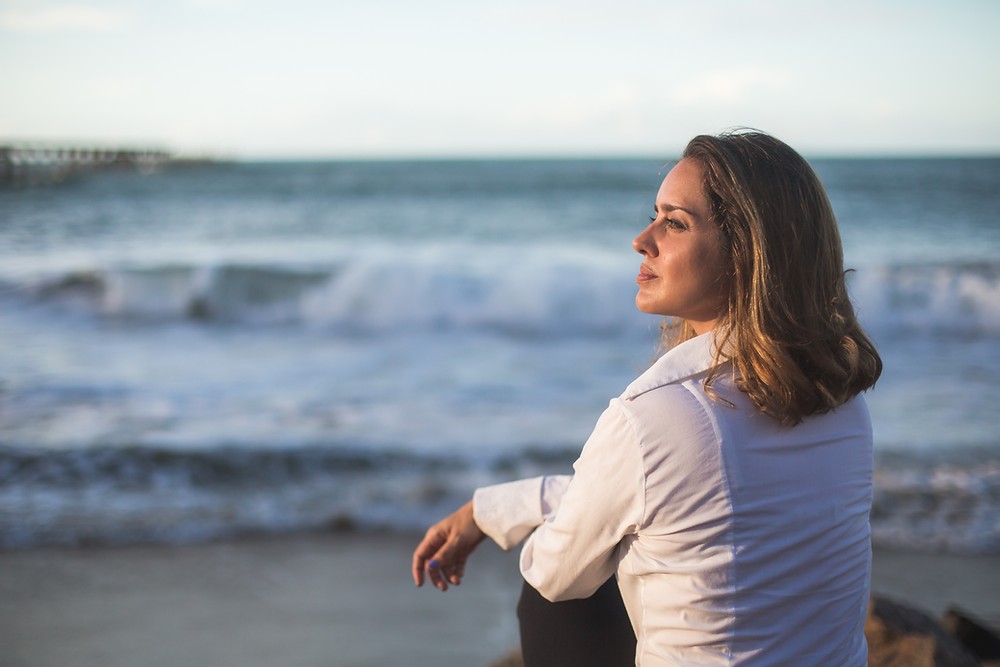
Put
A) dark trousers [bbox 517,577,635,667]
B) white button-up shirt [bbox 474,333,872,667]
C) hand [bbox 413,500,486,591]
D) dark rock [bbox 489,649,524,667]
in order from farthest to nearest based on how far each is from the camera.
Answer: dark rock [bbox 489,649,524,667] < hand [bbox 413,500,486,591] < dark trousers [bbox 517,577,635,667] < white button-up shirt [bbox 474,333,872,667]

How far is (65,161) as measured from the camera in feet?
122

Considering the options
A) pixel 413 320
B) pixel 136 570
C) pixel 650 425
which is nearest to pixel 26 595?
pixel 136 570

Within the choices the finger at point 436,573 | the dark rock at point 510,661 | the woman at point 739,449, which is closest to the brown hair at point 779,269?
the woman at point 739,449

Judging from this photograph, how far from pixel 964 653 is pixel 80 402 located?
524 cm

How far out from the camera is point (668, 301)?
1.39m

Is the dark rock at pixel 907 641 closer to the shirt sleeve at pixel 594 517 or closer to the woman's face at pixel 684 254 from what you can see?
the shirt sleeve at pixel 594 517

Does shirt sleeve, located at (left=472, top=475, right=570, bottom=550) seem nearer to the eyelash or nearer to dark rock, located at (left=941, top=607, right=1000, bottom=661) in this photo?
the eyelash

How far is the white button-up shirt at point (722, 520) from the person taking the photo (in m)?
1.16

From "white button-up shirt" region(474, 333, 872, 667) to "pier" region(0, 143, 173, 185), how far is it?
3309 cm

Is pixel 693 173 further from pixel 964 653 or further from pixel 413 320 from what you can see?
pixel 413 320

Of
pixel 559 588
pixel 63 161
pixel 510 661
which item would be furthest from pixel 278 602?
pixel 63 161

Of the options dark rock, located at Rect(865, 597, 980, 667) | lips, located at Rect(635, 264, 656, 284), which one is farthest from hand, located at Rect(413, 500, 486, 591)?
dark rock, located at Rect(865, 597, 980, 667)

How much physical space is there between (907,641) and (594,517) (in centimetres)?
153

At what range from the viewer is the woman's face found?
4.36 feet
